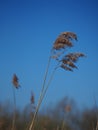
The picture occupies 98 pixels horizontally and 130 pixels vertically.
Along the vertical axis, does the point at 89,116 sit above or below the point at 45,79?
above

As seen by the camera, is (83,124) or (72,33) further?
(83,124)

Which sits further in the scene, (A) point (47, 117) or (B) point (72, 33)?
(A) point (47, 117)

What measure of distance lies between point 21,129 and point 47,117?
3.23 m

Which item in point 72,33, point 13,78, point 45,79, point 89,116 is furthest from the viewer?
point 89,116

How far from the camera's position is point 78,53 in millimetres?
4895

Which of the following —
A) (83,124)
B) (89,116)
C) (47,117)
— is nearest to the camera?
(47,117)

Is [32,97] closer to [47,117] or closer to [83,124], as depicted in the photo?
[47,117]

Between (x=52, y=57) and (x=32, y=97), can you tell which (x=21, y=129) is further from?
(x=52, y=57)

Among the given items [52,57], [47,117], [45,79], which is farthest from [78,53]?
[47,117]

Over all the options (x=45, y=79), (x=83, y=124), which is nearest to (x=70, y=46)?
(x=45, y=79)

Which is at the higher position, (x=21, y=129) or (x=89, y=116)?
(x=89, y=116)

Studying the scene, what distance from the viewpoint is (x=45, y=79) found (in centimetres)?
463

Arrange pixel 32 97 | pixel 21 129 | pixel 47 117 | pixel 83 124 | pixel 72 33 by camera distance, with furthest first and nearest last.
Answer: pixel 83 124 < pixel 21 129 < pixel 47 117 < pixel 32 97 < pixel 72 33

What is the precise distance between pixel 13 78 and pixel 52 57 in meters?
1.42
